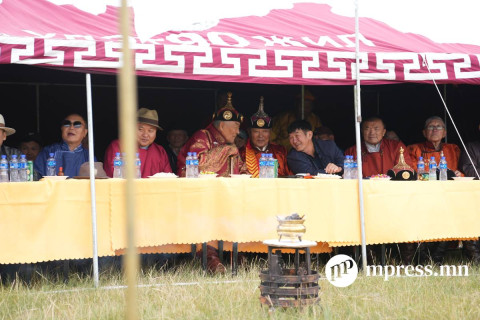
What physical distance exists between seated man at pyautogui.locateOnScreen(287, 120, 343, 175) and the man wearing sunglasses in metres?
2.10

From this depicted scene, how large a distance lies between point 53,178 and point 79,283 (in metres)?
0.84

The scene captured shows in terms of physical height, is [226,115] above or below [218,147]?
above

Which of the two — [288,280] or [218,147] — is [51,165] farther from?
[288,280]

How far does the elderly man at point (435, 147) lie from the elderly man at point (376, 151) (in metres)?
0.33

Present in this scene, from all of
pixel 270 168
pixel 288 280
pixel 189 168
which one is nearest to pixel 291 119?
pixel 270 168

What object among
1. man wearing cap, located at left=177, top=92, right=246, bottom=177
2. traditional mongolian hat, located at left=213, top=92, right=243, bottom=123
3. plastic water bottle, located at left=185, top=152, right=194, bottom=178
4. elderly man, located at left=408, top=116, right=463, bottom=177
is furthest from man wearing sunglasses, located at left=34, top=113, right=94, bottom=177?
elderly man, located at left=408, top=116, right=463, bottom=177

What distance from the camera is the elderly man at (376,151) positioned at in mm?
7238

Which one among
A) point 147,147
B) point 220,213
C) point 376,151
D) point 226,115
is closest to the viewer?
point 220,213

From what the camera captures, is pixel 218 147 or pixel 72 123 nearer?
pixel 72 123

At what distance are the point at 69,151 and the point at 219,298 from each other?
8.42ft

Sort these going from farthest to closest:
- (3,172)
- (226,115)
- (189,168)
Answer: (226,115) → (189,168) → (3,172)

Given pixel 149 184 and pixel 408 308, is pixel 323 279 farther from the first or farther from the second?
pixel 149 184

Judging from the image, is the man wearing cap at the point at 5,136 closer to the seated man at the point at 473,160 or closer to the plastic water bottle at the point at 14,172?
the plastic water bottle at the point at 14,172

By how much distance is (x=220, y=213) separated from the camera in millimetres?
5434
